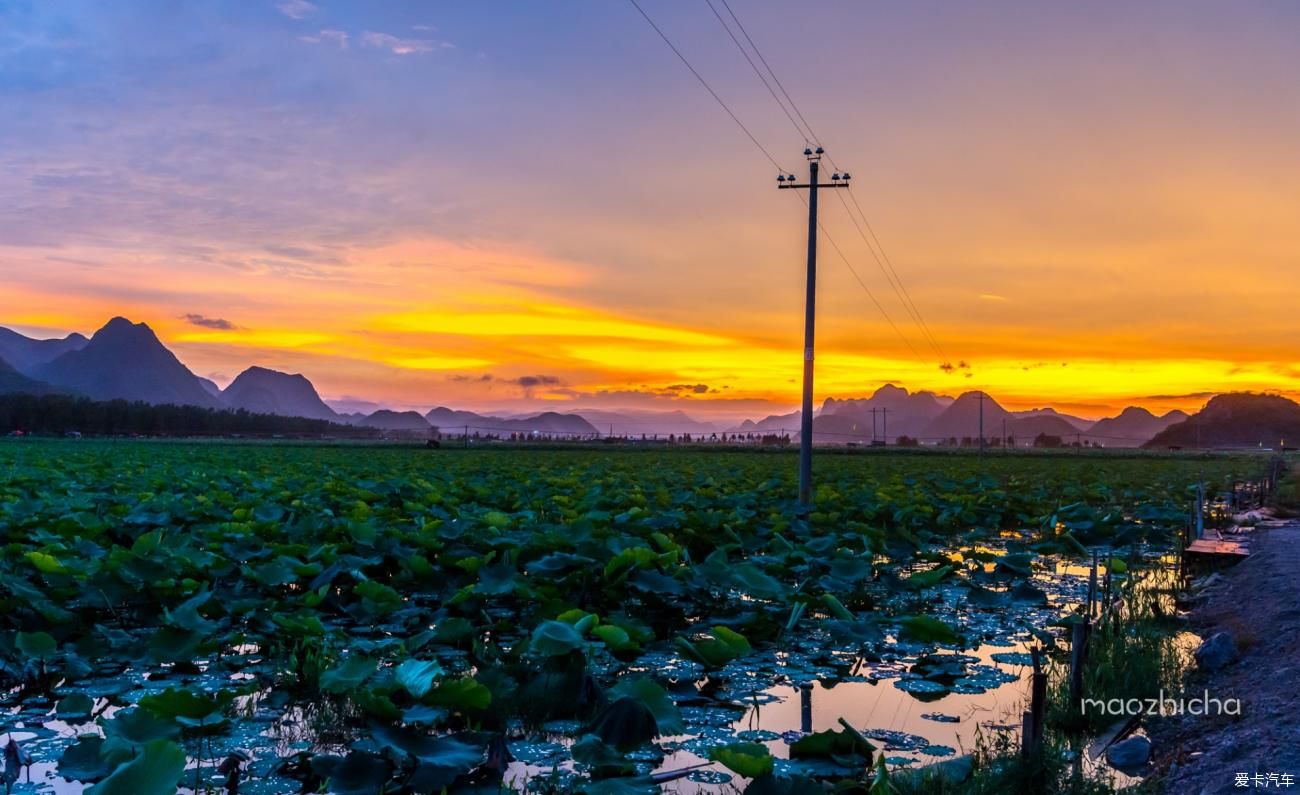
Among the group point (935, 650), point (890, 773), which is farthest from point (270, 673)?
point (935, 650)

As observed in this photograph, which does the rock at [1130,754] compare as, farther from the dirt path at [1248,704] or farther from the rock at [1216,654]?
the rock at [1216,654]

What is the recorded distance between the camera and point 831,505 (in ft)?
43.4

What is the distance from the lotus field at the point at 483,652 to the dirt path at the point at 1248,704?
892mm

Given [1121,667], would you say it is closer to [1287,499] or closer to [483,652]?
[483,652]

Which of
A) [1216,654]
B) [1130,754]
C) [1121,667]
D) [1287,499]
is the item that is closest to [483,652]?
[1130,754]

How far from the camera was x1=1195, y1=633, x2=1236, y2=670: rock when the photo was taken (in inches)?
220

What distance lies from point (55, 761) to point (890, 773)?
3.45 meters

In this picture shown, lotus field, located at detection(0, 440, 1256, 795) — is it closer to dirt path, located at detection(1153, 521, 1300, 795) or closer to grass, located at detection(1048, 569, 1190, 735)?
grass, located at detection(1048, 569, 1190, 735)

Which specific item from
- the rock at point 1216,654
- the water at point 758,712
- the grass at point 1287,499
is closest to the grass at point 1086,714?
the rock at point 1216,654

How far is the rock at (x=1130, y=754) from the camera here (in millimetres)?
4109

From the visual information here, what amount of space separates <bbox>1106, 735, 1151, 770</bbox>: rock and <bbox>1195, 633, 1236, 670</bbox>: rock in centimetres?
170

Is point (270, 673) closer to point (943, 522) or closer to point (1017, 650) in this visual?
point (1017, 650)

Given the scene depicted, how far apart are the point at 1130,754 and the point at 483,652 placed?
3.39 m

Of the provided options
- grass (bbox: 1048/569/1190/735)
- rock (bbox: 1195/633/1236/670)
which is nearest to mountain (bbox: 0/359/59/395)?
grass (bbox: 1048/569/1190/735)
